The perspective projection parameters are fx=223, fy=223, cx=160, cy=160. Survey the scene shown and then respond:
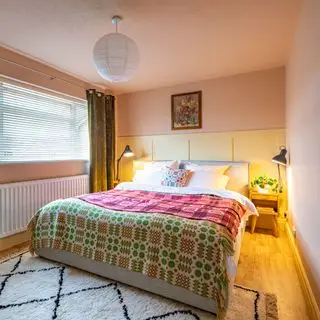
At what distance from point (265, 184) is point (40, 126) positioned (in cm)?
324

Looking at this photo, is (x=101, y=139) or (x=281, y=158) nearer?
(x=281, y=158)

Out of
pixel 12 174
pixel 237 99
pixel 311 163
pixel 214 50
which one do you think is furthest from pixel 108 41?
pixel 237 99

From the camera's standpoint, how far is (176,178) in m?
3.06

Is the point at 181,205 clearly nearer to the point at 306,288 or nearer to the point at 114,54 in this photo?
the point at 306,288

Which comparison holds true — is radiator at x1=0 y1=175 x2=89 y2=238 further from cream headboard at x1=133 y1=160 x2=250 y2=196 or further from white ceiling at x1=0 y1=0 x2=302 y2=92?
cream headboard at x1=133 y1=160 x2=250 y2=196

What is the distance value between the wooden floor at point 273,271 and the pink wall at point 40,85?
88 centimetres

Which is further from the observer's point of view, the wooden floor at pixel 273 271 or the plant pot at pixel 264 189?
the plant pot at pixel 264 189

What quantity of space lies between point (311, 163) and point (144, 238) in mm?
1355

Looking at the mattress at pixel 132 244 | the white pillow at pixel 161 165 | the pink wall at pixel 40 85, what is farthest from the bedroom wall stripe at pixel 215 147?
the mattress at pixel 132 244

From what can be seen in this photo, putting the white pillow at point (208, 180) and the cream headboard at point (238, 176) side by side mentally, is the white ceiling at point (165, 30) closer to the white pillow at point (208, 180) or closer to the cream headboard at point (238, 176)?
the cream headboard at point (238, 176)

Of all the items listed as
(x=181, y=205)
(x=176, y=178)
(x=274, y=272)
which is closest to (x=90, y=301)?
(x=181, y=205)

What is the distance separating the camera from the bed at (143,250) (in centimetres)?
148

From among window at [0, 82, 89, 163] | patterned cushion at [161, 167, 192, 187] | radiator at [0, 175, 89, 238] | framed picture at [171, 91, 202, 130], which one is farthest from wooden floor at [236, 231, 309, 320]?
window at [0, 82, 89, 163]

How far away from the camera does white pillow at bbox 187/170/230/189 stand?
117 inches
